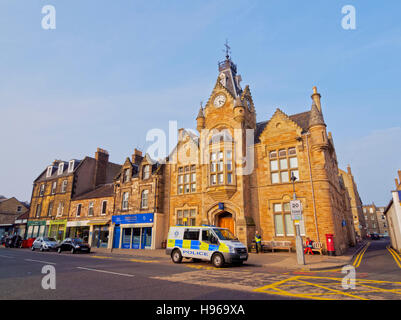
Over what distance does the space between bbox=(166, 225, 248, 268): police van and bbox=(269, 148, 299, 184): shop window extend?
9254 millimetres

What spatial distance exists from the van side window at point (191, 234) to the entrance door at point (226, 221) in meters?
8.79

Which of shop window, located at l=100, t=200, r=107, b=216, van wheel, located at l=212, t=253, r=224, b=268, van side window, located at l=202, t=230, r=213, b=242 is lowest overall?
van wheel, located at l=212, t=253, r=224, b=268

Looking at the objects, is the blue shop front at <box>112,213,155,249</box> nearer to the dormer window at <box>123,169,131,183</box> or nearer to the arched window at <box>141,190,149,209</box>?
the arched window at <box>141,190,149,209</box>

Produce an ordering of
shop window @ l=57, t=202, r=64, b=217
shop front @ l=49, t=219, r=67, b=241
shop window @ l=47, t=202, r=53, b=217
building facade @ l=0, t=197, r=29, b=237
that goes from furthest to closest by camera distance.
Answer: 1. building facade @ l=0, t=197, r=29, b=237
2. shop window @ l=47, t=202, r=53, b=217
3. shop window @ l=57, t=202, r=64, b=217
4. shop front @ l=49, t=219, r=67, b=241

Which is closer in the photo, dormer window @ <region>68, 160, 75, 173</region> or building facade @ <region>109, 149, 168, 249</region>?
building facade @ <region>109, 149, 168, 249</region>

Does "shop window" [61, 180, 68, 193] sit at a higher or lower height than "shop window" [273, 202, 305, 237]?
higher

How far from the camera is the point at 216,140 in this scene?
24688mm

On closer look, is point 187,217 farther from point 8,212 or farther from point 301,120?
point 8,212

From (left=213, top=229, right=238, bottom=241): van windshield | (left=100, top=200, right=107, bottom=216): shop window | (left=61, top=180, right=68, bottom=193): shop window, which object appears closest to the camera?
(left=213, top=229, right=238, bottom=241): van windshield

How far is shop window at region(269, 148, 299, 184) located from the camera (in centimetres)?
2141

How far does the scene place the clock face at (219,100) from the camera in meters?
25.8

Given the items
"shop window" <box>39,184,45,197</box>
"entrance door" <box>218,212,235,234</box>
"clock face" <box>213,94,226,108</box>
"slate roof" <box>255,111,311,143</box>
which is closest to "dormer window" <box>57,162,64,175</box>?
"shop window" <box>39,184,45,197</box>
